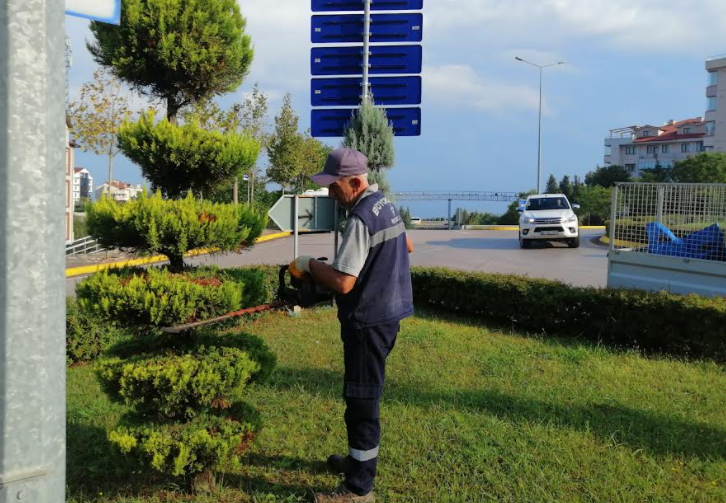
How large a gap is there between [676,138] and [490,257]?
74.8 metres

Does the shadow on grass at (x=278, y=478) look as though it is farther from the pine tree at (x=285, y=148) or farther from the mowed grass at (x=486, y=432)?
the pine tree at (x=285, y=148)

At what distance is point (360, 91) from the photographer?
28.9 feet

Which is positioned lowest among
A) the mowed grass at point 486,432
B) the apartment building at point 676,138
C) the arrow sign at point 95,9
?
the mowed grass at point 486,432

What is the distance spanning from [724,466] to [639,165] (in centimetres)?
9121

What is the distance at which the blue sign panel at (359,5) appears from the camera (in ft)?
28.8

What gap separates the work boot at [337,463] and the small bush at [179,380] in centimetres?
74

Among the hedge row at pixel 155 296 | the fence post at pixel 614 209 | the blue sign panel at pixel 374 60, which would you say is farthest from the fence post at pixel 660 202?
the hedge row at pixel 155 296

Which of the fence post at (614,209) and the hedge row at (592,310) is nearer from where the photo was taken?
the hedge row at (592,310)

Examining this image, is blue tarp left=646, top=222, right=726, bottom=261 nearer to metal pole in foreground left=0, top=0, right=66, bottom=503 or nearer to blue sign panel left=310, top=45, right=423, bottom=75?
blue sign panel left=310, top=45, right=423, bottom=75

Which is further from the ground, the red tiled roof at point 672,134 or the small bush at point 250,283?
the red tiled roof at point 672,134

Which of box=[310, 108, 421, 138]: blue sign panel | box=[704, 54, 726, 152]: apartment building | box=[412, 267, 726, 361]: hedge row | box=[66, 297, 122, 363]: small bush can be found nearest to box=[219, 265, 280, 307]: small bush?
box=[66, 297, 122, 363]: small bush

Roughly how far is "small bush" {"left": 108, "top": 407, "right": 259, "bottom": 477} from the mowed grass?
17cm

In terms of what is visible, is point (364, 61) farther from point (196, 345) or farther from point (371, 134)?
point (196, 345)

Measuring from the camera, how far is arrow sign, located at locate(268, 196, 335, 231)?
8344 mm
